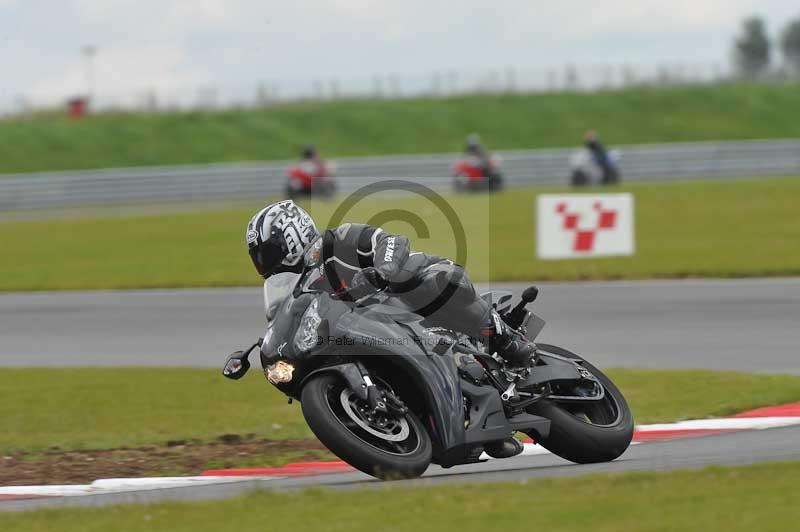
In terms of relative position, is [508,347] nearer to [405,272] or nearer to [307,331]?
[405,272]

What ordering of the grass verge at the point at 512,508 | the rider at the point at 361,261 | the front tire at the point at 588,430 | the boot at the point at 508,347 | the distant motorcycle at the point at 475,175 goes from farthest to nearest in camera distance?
the distant motorcycle at the point at 475,175 → the boot at the point at 508,347 → the front tire at the point at 588,430 → the rider at the point at 361,261 → the grass verge at the point at 512,508

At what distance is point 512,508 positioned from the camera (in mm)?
5789

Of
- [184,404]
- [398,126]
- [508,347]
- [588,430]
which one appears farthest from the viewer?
[398,126]

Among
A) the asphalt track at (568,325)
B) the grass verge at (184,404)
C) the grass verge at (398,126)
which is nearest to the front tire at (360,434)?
the grass verge at (184,404)

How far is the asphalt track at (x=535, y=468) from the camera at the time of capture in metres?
6.98

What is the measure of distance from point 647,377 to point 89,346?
6206 mm

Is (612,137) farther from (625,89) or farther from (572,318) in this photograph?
(572,318)

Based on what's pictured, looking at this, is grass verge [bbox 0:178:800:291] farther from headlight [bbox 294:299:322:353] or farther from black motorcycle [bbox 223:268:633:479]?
headlight [bbox 294:299:322:353]

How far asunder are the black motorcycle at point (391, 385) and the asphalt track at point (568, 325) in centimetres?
460

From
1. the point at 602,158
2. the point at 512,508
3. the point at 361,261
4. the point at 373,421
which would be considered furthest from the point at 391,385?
the point at 602,158

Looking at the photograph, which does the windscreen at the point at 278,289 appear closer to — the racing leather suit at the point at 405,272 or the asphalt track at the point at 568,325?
the racing leather suit at the point at 405,272

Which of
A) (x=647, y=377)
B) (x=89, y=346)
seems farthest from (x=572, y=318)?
(x=89, y=346)

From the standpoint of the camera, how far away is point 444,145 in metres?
56.2

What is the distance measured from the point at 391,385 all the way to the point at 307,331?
1.71ft
